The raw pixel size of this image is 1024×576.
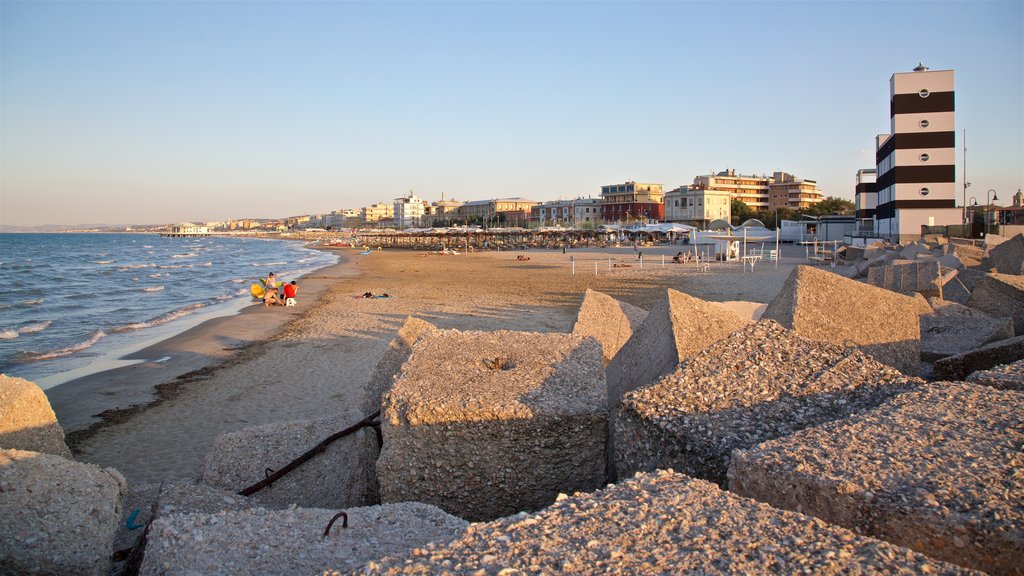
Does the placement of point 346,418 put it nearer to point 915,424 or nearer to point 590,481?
point 590,481

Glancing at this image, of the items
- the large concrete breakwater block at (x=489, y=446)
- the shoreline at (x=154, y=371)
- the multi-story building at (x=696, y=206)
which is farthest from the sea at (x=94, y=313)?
the multi-story building at (x=696, y=206)

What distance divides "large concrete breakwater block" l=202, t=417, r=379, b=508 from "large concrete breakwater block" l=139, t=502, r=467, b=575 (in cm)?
110

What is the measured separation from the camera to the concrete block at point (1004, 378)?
313 centimetres

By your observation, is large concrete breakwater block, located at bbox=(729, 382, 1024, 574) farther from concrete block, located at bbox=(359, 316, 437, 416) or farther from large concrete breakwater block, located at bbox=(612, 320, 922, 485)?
concrete block, located at bbox=(359, 316, 437, 416)

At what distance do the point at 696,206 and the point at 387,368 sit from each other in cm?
9800

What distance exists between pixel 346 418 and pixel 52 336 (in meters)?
16.2

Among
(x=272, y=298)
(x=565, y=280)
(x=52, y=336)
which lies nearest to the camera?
(x=52, y=336)

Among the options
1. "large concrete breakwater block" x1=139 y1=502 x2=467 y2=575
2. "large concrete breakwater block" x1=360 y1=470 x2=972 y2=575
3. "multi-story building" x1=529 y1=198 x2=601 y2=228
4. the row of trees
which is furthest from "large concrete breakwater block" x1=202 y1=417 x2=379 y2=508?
"multi-story building" x1=529 y1=198 x2=601 y2=228

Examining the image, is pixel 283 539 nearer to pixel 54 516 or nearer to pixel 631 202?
pixel 54 516

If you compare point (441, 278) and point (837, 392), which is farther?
point (441, 278)

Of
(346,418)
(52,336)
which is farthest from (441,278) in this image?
(346,418)

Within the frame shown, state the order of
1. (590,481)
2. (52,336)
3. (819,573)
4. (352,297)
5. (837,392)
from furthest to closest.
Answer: (352,297), (52,336), (590,481), (837,392), (819,573)

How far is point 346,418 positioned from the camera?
14.0 ft

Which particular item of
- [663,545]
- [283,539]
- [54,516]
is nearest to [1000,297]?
[663,545]
